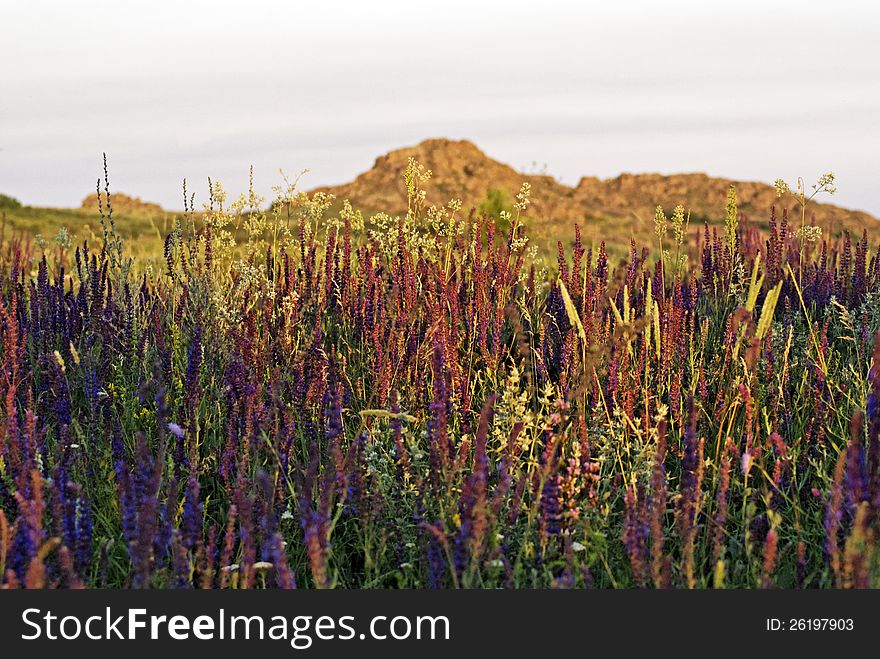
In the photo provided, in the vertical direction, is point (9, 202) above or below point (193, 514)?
→ above

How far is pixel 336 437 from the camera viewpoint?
298 centimetres

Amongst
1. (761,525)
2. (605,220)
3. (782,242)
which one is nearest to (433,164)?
(605,220)

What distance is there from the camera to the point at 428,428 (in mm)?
3229

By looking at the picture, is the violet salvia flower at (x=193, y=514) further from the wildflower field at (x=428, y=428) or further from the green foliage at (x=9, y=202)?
the green foliage at (x=9, y=202)

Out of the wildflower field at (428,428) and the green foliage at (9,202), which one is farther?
the green foliage at (9,202)

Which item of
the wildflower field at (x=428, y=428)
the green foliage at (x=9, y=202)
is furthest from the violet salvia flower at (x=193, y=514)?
the green foliage at (x=9, y=202)

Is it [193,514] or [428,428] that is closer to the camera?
[193,514]

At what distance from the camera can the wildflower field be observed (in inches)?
94.0

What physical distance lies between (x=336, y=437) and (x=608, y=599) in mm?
1128

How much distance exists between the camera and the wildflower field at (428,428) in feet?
7.84

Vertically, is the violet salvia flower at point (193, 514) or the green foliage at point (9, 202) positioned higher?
the green foliage at point (9, 202)

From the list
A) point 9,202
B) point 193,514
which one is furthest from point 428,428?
point 9,202

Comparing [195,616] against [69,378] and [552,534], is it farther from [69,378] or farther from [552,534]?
[69,378]

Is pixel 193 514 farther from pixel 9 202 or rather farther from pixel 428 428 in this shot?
pixel 9 202
